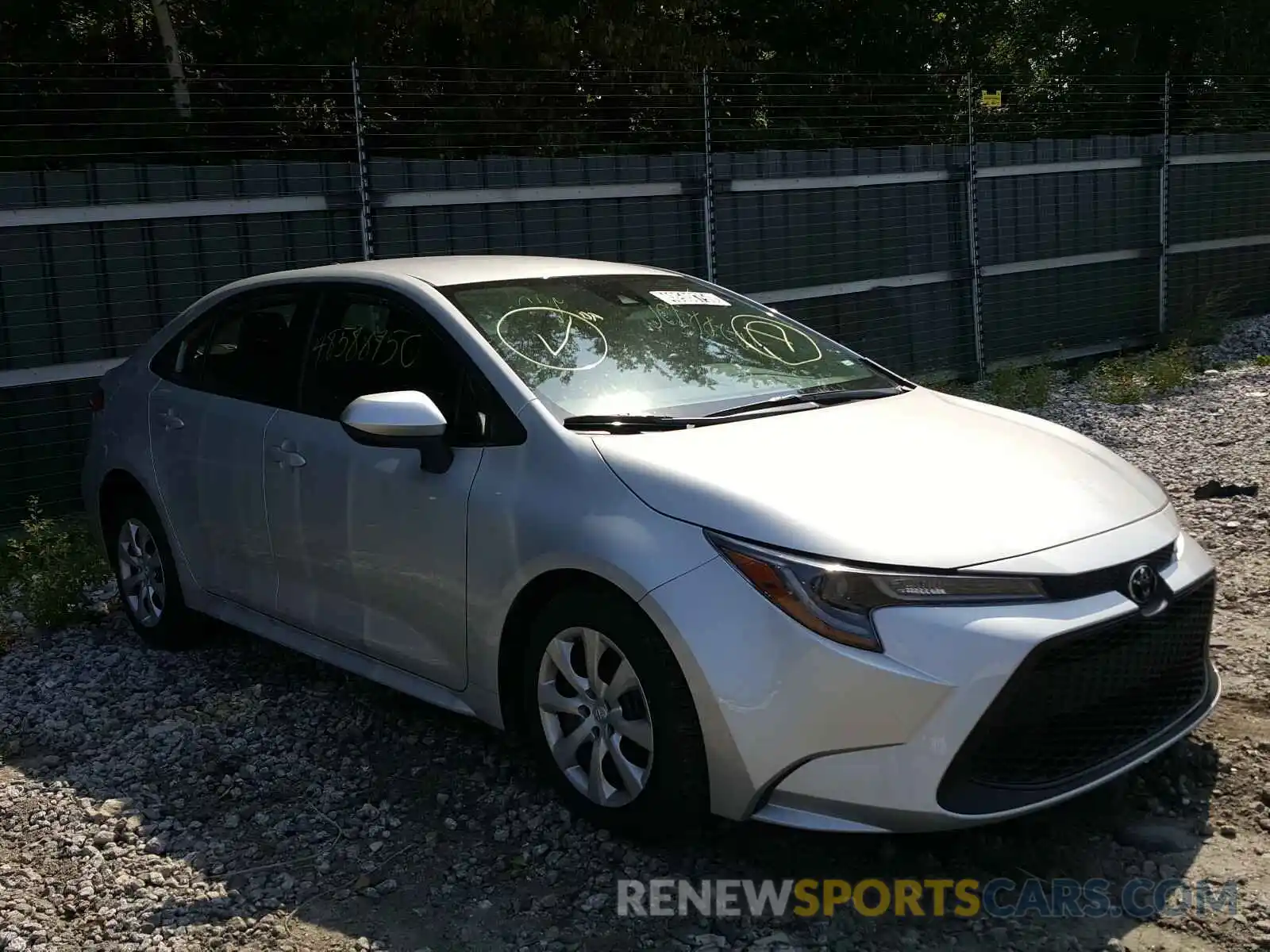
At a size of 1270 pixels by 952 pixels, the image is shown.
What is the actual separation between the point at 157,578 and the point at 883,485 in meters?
3.32

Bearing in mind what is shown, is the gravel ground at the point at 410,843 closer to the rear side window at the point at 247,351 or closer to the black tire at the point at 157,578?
the black tire at the point at 157,578

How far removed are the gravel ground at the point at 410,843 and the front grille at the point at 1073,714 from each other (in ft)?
1.06

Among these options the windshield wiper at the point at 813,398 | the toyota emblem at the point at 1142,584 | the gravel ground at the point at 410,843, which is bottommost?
the gravel ground at the point at 410,843

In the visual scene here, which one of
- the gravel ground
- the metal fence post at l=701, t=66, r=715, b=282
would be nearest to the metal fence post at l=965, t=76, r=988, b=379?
the metal fence post at l=701, t=66, r=715, b=282

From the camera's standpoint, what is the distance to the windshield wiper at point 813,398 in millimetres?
4152

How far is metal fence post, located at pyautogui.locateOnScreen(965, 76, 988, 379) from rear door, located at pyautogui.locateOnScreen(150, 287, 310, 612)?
8.82 meters

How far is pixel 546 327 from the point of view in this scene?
4383 mm

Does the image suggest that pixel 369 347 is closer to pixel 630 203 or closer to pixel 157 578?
pixel 157 578

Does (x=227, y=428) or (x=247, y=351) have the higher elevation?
(x=247, y=351)

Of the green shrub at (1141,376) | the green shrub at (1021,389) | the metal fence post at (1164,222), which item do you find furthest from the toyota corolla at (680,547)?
the metal fence post at (1164,222)

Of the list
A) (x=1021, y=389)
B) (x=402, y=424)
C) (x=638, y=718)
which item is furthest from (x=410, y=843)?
(x=1021, y=389)

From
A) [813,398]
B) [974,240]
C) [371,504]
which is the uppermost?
[974,240]

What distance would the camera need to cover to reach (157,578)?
5.55 meters

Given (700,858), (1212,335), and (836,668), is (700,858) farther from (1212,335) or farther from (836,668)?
(1212,335)
